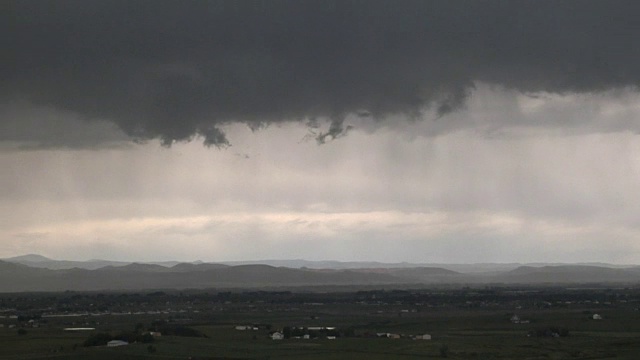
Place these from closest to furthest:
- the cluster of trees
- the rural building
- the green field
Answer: the green field → the rural building → the cluster of trees

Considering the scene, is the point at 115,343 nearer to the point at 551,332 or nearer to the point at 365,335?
the point at 365,335

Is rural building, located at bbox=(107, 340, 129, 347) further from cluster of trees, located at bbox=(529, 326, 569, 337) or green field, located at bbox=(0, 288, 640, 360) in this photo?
cluster of trees, located at bbox=(529, 326, 569, 337)

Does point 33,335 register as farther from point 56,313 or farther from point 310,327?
point 56,313

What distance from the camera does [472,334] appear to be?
89062 millimetres

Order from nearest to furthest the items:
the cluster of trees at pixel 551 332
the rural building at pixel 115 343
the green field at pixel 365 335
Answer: the green field at pixel 365 335 → the rural building at pixel 115 343 → the cluster of trees at pixel 551 332

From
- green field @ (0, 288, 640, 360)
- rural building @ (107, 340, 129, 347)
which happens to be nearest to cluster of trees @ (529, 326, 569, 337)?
green field @ (0, 288, 640, 360)

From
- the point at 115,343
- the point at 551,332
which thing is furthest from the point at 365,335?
the point at 115,343

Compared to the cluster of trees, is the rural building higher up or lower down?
lower down

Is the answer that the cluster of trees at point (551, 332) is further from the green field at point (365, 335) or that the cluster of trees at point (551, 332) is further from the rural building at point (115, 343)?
the rural building at point (115, 343)

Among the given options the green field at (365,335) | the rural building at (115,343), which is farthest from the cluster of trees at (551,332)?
the rural building at (115,343)

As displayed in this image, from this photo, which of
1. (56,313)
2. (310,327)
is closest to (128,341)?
(310,327)

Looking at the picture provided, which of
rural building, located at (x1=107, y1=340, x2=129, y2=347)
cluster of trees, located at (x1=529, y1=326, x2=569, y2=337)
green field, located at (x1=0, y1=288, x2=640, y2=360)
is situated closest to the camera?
green field, located at (x1=0, y1=288, x2=640, y2=360)

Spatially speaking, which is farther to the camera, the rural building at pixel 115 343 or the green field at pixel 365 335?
the rural building at pixel 115 343

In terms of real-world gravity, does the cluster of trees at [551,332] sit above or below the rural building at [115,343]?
above
